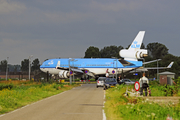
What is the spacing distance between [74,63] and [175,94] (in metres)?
61.7

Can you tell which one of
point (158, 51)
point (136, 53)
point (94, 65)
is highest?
point (158, 51)

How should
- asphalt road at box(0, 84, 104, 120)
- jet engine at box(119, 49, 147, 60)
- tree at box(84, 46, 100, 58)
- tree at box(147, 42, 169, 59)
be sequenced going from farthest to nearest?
tree at box(84, 46, 100, 58), tree at box(147, 42, 169, 59), asphalt road at box(0, 84, 104, 120), jet engine at box(119, 49, 147, 60)

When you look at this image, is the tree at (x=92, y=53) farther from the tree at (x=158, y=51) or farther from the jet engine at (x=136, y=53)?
the jet engine at (x=136, y=53)

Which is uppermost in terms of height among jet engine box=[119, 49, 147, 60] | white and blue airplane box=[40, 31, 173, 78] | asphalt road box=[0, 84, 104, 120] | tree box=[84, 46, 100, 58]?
tree box=[84, 46, 100, 58]

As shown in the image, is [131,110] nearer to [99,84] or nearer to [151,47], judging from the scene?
[99,84]

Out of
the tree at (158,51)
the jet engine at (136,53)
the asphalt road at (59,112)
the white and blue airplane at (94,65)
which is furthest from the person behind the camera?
the tree at (158,51)

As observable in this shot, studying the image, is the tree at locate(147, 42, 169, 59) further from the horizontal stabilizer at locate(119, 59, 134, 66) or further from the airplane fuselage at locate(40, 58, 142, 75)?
the horizontal stabilizer at locate(119, 59, 134, 66)

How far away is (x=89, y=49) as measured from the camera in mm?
188125

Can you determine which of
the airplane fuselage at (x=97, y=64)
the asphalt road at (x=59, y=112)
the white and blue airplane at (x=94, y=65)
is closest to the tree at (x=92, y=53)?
the white and blue airplane at (x=94, y=65)

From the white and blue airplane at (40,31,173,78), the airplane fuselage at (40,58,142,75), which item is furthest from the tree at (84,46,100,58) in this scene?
the airplane fuselage at (40,58,142,75)

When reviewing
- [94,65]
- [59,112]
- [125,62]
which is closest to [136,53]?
[59,112]

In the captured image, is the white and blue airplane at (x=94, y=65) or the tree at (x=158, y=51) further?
the tree at (x=158, y=51)

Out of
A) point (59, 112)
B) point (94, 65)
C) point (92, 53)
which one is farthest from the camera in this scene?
point (92, 53)

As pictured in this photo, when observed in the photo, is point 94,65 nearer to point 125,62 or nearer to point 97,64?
point 97,64
